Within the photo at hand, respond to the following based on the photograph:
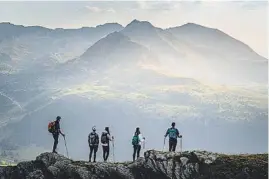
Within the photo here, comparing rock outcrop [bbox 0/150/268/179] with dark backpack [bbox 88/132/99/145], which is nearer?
rock outcrop [bbox 0/150/268/179]

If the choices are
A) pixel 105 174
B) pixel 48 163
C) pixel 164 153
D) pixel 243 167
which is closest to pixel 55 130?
pixel 48 163

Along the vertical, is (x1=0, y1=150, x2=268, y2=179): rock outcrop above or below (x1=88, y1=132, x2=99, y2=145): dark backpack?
below

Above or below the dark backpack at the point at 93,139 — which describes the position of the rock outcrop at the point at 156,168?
below

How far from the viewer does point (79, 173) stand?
41.9 metres

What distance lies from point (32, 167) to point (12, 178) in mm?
Result: 2411

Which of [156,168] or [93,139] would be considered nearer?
[156,168]

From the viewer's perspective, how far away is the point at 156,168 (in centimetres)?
4244

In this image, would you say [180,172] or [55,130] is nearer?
[180,172]

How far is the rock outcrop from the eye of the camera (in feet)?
129

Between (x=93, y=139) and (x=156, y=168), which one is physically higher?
(x=93, y=139)

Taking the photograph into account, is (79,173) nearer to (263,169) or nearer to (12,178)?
(12,178)

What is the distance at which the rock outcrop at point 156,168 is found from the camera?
39.3 metres

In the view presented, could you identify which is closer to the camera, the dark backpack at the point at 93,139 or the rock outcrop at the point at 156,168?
the rock outcrop at the point at 156,168

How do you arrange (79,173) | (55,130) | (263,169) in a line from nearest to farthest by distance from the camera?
(263,169) < (79,173) < (55,130)
